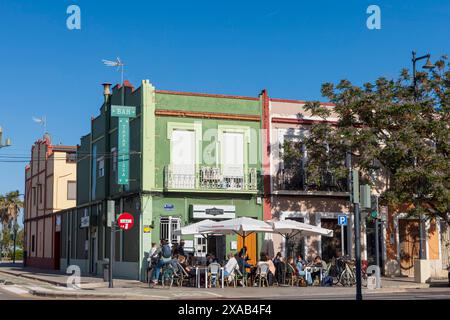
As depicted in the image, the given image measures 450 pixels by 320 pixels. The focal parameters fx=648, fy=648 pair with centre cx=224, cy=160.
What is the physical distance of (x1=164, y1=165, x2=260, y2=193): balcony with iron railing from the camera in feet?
90.5

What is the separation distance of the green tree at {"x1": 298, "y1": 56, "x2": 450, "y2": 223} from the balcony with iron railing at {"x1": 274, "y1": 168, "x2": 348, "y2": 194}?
0.96 meters

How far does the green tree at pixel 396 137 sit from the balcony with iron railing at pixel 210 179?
271cm

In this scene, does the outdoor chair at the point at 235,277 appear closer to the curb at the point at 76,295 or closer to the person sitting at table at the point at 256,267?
the person sitting at table at the point at 256,267

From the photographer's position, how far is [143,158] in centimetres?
2747

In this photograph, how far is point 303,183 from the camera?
1156 inches

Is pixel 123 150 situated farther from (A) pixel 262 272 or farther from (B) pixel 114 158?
(A) pixel 262 272

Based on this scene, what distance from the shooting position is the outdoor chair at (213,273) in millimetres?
23406

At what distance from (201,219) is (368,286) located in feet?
26.1

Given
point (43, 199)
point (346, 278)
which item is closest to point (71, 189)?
point (43, 199)

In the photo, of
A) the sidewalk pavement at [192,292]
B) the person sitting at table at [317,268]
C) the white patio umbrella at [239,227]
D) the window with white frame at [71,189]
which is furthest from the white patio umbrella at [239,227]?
the window with white frame at [71,189]

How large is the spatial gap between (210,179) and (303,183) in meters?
4.37

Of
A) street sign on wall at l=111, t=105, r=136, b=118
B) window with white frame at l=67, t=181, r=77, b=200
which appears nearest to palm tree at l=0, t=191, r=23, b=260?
window with white frame at l=67, t=181, r=77, b=200
